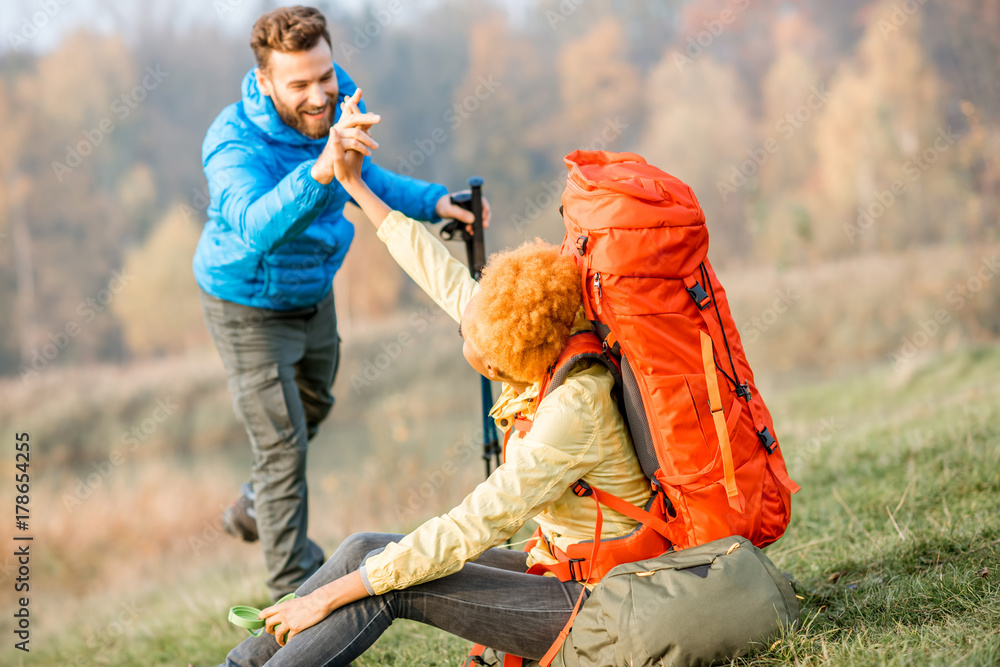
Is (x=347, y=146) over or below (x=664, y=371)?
over

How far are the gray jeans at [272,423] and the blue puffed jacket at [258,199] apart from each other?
0.10m

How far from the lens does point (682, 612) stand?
201 centimetres

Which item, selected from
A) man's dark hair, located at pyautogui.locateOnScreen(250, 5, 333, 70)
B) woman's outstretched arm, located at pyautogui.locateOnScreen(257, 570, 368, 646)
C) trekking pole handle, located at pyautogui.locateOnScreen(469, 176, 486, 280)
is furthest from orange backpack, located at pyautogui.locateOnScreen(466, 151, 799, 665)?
man's dark hair, located at pyautogui.locateOnScreen(250, 5, 333, 70)

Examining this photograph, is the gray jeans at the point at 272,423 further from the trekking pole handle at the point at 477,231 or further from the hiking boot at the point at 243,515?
the trekking pole handle at the point at 477,231

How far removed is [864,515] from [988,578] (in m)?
1.04

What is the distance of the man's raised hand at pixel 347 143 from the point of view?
8.71 feet

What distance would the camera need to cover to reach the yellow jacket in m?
2.04

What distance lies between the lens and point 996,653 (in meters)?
1.92

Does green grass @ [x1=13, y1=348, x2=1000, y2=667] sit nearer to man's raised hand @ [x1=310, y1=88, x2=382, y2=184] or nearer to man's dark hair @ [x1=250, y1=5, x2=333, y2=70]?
man's raised hand @ [x1=310, y1=88, x2=382, y2=184]

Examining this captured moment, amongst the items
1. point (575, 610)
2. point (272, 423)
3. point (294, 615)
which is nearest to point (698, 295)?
point (575, 610)

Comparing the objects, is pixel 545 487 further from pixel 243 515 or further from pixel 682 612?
pixel 243 515

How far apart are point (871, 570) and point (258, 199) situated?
2508mm

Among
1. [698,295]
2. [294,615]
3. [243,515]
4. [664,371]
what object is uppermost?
[698,295]

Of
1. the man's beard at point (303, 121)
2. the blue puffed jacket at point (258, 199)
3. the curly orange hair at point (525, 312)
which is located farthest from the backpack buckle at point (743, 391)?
the man's beard at point (303, 121)
